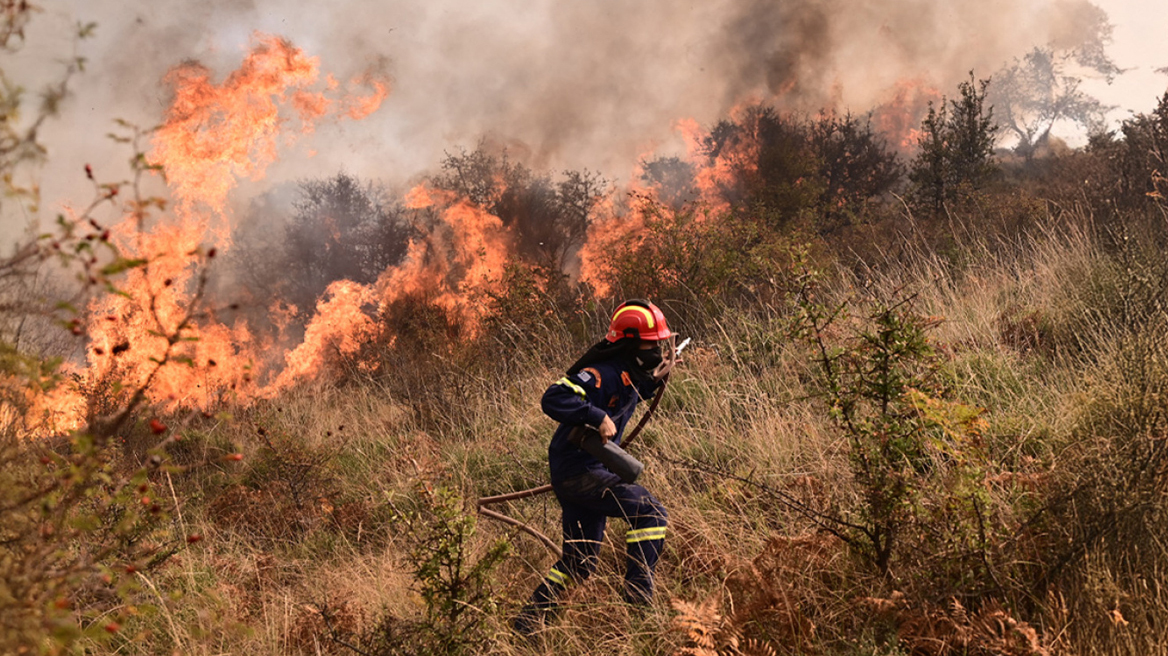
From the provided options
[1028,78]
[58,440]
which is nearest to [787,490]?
[58,440]

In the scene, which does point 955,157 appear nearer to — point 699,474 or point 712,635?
point 699,474

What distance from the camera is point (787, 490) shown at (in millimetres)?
3818

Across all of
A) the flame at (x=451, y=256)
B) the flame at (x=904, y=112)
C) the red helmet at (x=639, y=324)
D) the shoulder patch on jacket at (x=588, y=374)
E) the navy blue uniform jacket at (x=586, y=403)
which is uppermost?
the flame at (x=904, y=112)

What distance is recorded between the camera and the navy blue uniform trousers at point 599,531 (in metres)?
3.37

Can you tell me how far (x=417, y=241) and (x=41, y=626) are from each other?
1970 centimetres

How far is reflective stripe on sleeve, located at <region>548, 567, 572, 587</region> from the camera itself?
341 centimetres

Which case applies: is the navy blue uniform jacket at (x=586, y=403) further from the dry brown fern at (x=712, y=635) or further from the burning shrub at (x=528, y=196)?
the burning shrub at (x=528, y=196)

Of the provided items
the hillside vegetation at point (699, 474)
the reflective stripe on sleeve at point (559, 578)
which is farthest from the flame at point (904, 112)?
the reflective stripe on sleeve at point (559, 578)

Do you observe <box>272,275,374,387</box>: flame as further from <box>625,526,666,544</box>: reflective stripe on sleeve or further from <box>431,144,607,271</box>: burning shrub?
<box>625,526,666,544</box>: reflective stripe on sleeve

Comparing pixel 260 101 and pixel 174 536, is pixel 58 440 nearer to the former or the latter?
pixel 174 536

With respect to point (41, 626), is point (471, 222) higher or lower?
higher

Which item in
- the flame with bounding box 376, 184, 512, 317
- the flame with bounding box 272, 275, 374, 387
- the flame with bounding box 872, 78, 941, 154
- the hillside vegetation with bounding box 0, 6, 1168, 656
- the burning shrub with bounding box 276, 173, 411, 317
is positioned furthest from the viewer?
the flame with bounding box 872, 78, 941, 154

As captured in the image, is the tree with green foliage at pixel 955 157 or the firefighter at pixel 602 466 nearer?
the firefighter at pixel 602 466

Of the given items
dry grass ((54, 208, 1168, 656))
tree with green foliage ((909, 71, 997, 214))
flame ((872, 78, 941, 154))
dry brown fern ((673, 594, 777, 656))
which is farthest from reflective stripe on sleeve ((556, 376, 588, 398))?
flame ((872, 78, 941, 154))
